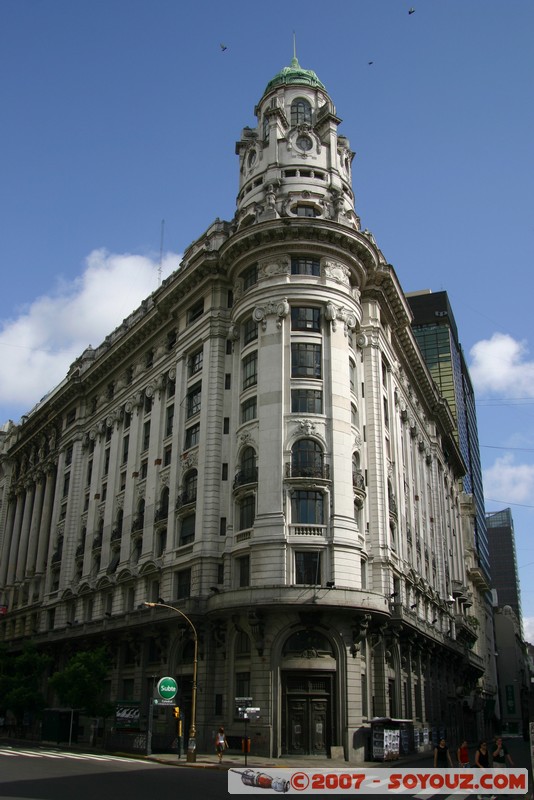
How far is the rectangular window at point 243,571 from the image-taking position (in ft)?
150

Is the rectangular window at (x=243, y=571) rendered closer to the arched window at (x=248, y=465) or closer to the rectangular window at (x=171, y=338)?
the arched window at (x=248, y=465)

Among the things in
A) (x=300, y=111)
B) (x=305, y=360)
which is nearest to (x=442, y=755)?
(x=305, y=360)

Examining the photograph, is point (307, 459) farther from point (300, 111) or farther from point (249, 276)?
point (300, 111)

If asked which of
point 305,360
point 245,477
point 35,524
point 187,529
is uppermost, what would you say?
point 305,360

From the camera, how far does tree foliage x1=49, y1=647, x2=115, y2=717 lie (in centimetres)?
4944

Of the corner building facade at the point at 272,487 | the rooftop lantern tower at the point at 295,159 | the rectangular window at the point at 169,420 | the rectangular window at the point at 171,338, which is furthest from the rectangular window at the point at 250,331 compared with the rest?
the rectangular window at the point at 171,338

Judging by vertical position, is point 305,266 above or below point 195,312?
below

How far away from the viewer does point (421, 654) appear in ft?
193

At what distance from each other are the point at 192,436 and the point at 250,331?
9.13 metres

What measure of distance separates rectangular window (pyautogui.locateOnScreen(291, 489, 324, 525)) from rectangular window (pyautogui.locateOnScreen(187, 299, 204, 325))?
19635 millimetres

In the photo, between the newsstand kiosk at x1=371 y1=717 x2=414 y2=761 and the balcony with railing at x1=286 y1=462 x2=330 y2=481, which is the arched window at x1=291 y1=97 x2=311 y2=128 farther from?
the newsstand kiosk at x1=371 y1=717 x2=414 y2=761

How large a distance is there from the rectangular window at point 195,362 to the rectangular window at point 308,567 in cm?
1847

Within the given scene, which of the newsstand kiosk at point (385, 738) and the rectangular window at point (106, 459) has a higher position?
the rectangular window at point (106, 459)

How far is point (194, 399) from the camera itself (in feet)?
185
